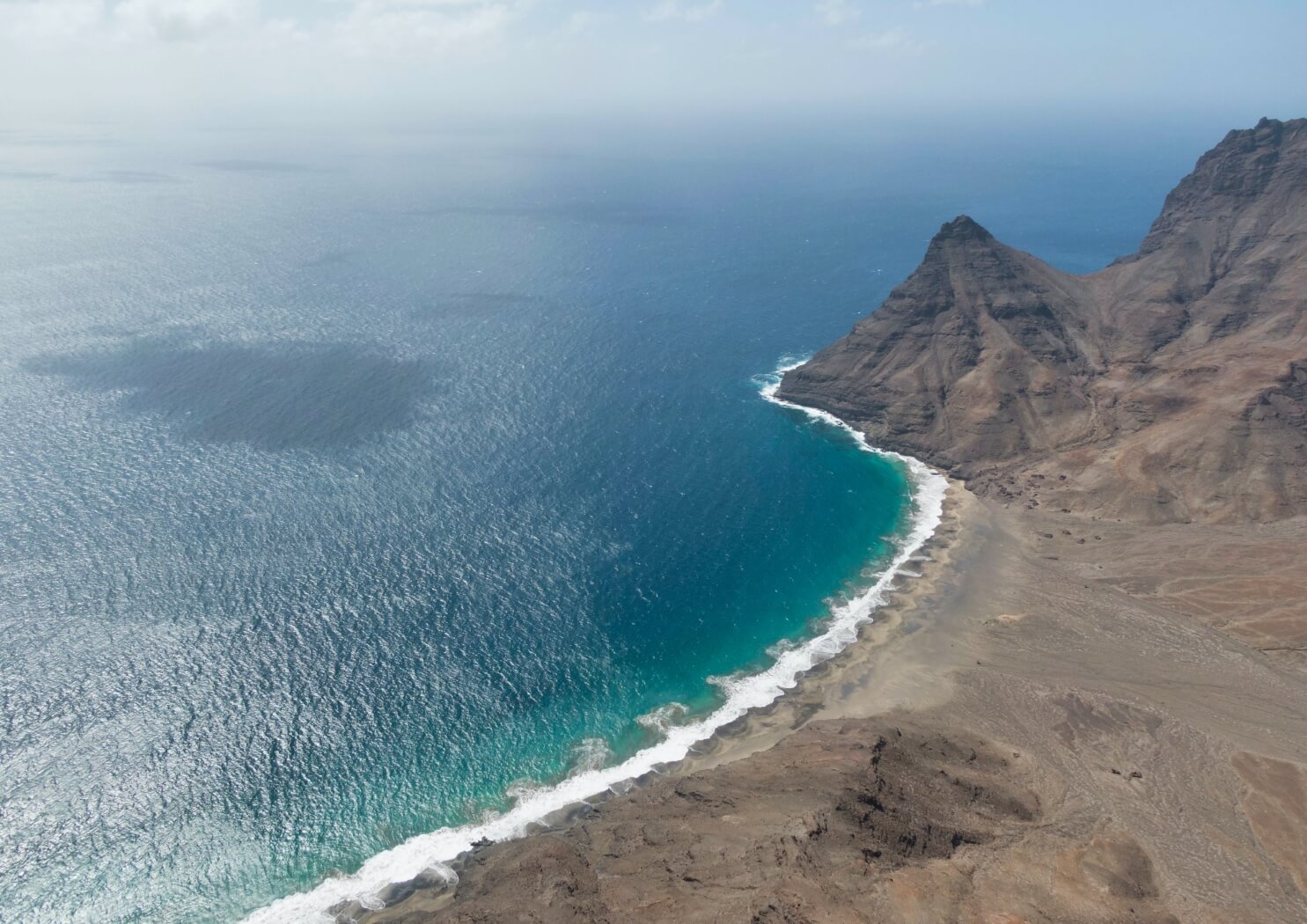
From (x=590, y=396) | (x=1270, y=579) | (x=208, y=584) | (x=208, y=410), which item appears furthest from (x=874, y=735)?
(x=208, y=410)

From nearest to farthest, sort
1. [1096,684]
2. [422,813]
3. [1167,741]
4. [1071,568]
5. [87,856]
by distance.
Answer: [87,856]
[422,813]
[1167,741]
[1096,684]
[1071,568]

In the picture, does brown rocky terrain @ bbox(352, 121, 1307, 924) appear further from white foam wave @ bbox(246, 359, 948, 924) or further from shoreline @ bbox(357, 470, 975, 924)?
A: white foam wave @ bbox(246, 359, 948, 924)

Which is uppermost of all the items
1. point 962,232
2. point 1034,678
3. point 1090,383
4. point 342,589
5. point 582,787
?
point 962,232

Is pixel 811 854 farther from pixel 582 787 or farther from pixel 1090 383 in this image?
pixel 1090 383

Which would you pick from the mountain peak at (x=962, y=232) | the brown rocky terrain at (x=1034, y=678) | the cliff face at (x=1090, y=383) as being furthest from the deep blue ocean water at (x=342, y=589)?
the mountain peak at (x=962, y=232)

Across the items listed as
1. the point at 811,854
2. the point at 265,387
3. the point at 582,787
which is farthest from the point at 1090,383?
the point at 265,387

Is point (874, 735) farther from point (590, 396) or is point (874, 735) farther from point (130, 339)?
point (130, 339)

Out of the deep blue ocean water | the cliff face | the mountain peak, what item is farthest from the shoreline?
the mountain peak
